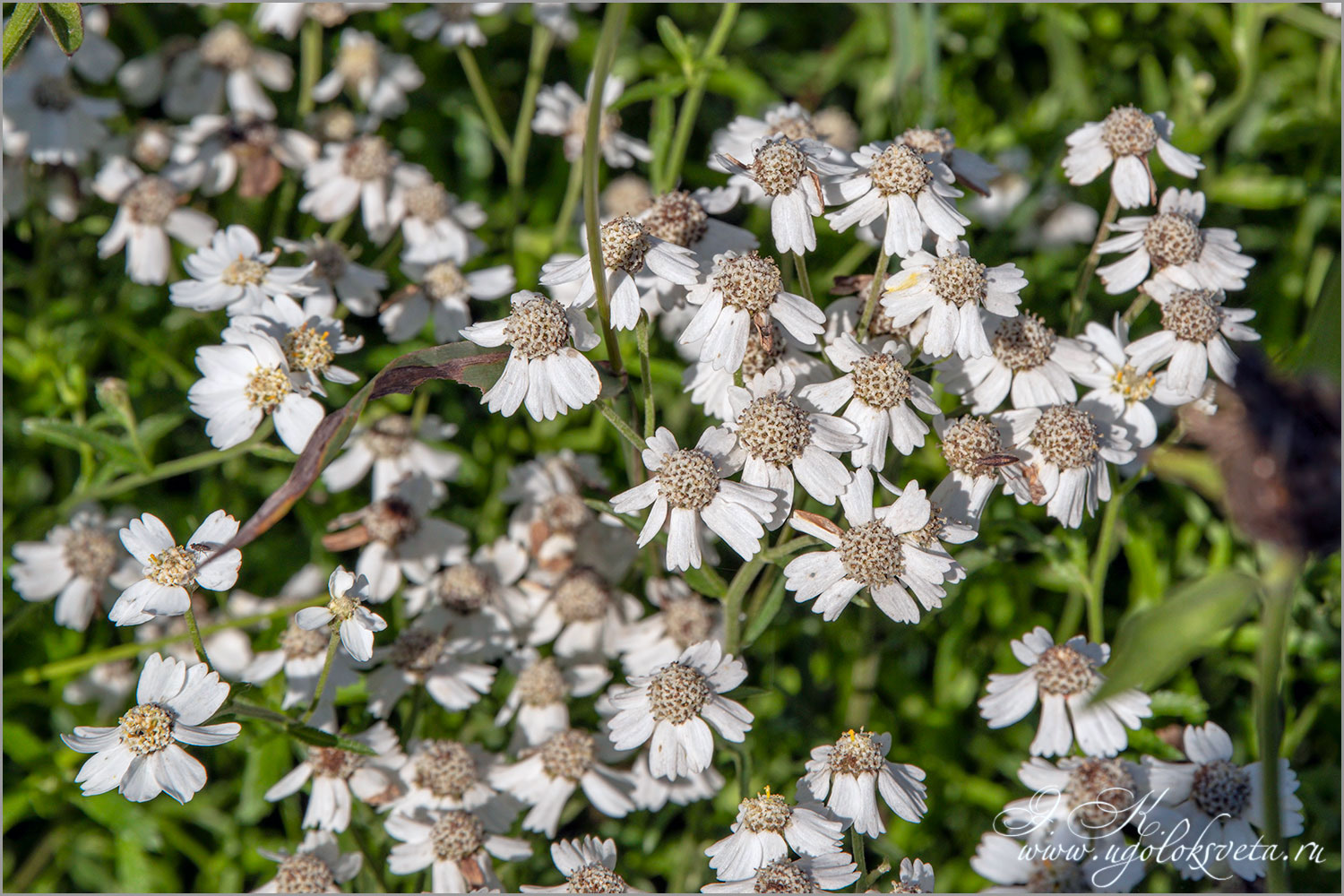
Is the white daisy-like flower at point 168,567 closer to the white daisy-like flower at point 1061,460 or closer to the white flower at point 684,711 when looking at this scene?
the white flower at point 684,711

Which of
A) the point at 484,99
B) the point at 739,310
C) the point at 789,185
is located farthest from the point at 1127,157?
the point at 484,99

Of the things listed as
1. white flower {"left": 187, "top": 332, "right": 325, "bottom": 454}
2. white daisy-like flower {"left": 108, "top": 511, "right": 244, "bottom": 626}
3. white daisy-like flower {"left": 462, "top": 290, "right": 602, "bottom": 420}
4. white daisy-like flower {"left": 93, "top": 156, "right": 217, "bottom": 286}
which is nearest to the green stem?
white daisy-like flower {"left": 93, "top": 156, "right": 217, "bottom": 286}

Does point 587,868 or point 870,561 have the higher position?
point 870,561

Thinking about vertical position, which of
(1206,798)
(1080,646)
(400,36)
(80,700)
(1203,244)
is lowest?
(80,700)

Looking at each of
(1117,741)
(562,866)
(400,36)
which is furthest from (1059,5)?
(562,866)

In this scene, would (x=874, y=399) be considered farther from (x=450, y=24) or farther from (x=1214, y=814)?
(x=450, y=24)

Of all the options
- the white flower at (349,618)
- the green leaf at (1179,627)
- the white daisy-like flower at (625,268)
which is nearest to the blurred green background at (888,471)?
the white flower at (349,618)

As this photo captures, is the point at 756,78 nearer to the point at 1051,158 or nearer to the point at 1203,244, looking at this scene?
the point at 1051,158
